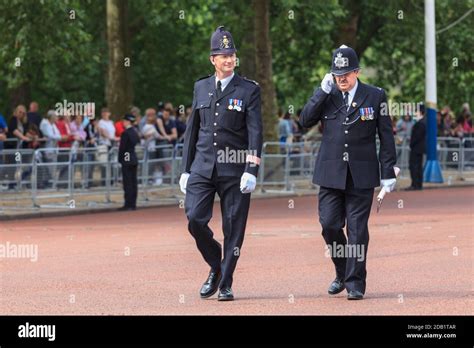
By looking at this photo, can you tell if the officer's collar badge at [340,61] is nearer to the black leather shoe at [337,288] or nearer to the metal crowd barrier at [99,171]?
the black leather shoe at [337,288]

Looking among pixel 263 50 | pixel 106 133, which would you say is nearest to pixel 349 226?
pixel 106 133

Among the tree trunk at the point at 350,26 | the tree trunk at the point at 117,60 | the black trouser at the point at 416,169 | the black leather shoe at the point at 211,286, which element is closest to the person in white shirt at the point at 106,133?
the tree trunk at the point at 117,60

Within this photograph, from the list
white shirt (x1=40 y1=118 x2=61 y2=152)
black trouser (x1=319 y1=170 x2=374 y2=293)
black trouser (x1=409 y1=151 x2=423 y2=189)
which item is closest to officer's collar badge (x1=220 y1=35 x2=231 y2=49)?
black trouser (x1=319 y1=170 x2=374 y2=293)

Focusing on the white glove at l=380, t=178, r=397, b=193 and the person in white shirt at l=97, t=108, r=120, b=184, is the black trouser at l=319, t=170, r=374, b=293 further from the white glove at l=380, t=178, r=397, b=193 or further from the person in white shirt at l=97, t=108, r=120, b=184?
the person in white shirt at l=97, t=108, r=120, b=184

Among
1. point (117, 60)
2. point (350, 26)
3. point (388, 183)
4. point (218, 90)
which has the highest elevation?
point (350, 26)

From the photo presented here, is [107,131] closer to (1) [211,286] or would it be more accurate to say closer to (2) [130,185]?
(2) [130,185]

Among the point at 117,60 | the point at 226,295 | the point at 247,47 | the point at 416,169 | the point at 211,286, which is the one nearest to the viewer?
the point at 226,295

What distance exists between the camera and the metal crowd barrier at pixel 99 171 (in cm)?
2659

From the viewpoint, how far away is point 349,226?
12.5 m

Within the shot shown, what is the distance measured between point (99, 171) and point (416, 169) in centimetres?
898

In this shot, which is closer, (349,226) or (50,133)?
(349,226)

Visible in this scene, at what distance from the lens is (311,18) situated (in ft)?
149

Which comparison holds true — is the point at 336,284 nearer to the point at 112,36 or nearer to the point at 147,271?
the point at 147,271

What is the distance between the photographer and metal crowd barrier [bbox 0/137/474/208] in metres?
26.6
